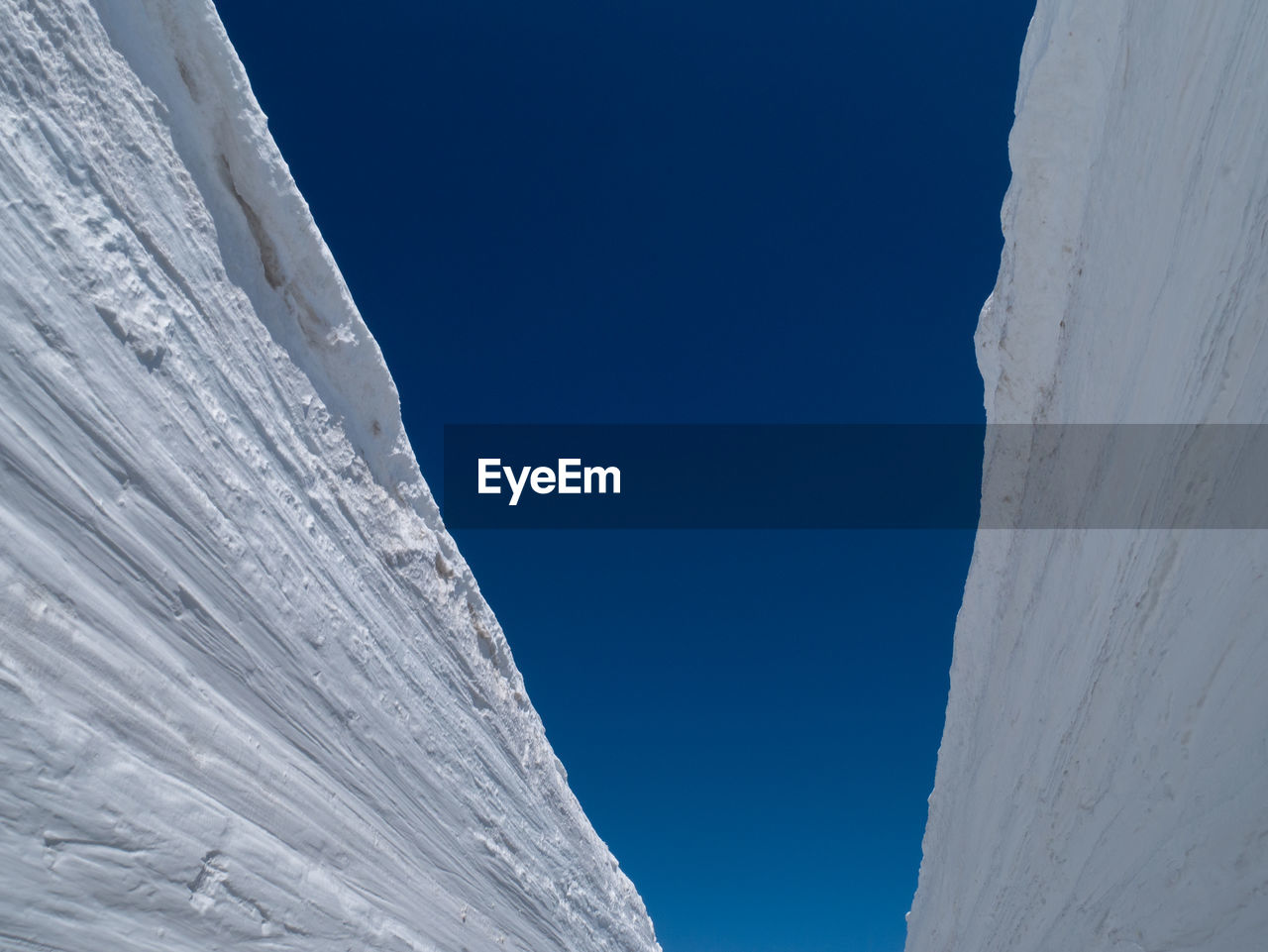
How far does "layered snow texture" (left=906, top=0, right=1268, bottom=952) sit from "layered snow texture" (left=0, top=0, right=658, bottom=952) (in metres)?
4.14

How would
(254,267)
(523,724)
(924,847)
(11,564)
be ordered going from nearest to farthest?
(11,564) < (254,267) < (523,724) < (924,847)

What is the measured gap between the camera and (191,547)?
13.6 ft

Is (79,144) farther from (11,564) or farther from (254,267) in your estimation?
(11,564)

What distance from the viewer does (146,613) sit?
3.84 metres

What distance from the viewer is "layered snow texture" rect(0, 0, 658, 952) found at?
133 inches

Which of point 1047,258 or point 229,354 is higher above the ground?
point 1047,258

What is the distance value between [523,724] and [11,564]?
5.66 m

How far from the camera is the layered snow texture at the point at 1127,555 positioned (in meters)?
3.44

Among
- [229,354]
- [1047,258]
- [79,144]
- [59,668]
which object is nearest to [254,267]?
[229,354]

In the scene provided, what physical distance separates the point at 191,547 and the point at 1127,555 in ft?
15.3

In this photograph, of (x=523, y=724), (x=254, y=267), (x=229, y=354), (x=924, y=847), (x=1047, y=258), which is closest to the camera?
(x=229, y=354)

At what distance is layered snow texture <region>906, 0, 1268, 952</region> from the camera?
3438mm

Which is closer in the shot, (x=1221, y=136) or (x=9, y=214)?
(x=9, y=214)

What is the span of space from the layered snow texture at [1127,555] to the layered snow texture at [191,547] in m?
4.14
